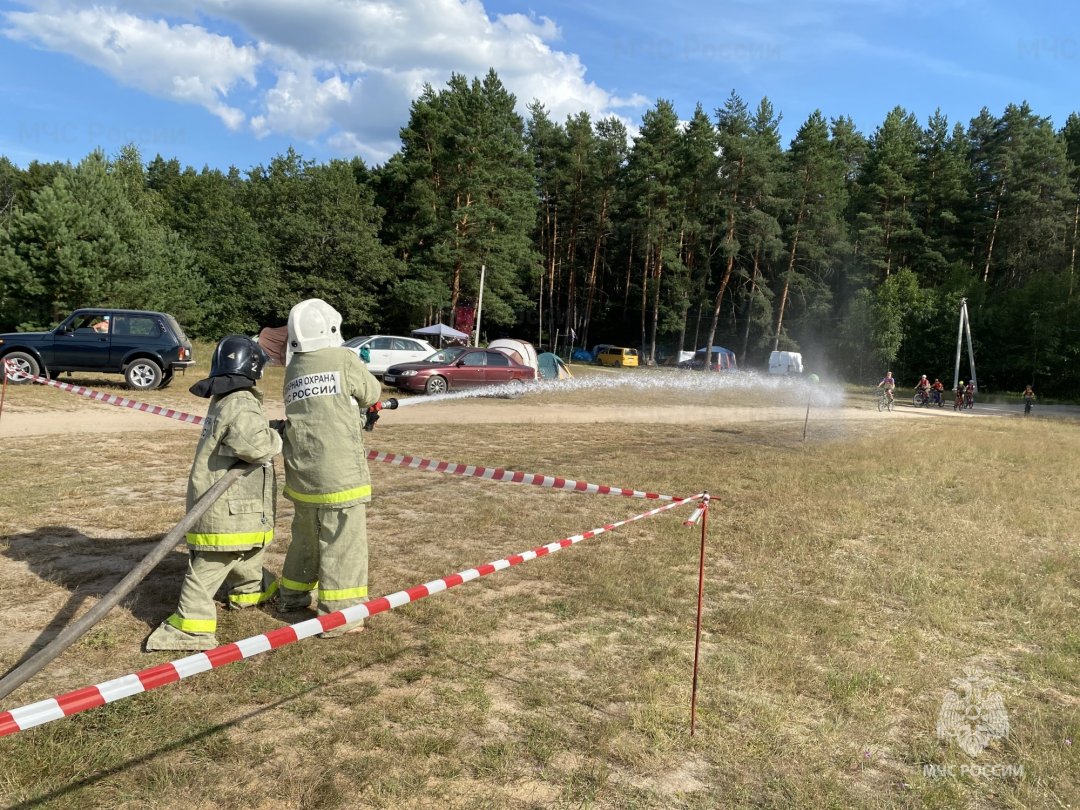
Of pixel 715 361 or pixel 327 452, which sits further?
pixel 715 361

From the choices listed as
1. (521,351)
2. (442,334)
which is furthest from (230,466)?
(442,334)

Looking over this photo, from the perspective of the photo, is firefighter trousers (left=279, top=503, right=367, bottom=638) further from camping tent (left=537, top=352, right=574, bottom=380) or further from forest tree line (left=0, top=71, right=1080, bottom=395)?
forest tree line (left=0, top=71, right=1080, bottom=395)

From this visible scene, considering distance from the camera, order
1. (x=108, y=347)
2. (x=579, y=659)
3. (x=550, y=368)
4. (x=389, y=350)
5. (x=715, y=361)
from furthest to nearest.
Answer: (x=715, y=361) → (x=550, y=368) → (x=389, y=350) → (x=108, y=347) → (x=579, y=659)

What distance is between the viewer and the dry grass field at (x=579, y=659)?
9.18ft

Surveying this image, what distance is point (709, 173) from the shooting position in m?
46.8

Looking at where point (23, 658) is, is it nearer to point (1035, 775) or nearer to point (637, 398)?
point (1035, 775)

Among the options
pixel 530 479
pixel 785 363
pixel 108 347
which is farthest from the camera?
pixel 785 363

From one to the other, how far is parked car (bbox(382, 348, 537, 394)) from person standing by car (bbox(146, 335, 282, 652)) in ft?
48.3

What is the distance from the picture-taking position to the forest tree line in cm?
4203

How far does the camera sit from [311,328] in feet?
12.9

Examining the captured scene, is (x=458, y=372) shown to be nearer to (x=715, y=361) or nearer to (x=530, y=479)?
(x=530, y=479)

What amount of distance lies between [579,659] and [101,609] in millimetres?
2369

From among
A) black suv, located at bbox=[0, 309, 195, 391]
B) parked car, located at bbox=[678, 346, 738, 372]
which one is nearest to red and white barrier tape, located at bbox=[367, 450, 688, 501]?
black suv, located at bbox=[0, 309, 195, 391]

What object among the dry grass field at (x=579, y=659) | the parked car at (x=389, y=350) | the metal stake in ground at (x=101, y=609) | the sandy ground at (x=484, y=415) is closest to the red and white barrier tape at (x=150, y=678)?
the metal stake in ground at (x=101, y=609)
